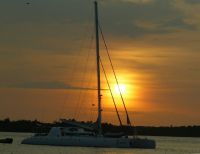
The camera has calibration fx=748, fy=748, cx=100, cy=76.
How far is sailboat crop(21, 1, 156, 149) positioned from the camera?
116688 millimetres

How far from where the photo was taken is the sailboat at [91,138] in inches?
4594

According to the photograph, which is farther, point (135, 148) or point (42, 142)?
point (42, 142)

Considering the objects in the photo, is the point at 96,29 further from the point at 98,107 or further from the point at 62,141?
the point at 62,141

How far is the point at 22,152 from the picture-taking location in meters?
106

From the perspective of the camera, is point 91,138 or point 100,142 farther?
point 91,138

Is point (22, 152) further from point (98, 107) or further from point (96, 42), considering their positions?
point (96, 42)

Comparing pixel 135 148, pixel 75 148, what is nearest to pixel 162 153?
pixel 135 148

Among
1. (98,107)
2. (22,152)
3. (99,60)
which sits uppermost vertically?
(99,60)

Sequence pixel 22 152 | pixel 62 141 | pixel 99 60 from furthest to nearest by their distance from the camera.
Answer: pixel 62 141 → pixel 99 60 → pixel 22 152

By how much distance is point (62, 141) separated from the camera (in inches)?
4951

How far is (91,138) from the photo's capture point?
118688 mm

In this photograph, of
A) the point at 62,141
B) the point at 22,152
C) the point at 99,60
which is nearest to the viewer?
the point at 22,152

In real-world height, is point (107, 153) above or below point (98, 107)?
below

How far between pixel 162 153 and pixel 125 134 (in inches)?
702
